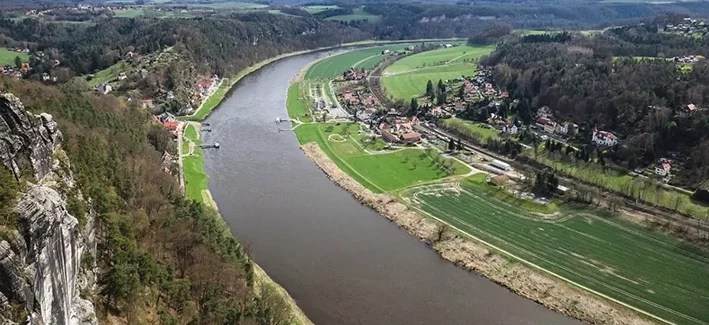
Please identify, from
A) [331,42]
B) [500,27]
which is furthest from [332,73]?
[500,27]

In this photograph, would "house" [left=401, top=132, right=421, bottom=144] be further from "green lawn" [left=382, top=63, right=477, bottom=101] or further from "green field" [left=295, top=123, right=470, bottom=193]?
"green lawn" [left=382, top=63, right=477, bottom=101]

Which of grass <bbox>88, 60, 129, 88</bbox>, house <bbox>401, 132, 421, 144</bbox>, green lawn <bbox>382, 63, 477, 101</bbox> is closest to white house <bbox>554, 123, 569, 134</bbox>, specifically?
house <bbox>401, 132, 421, 144</bbox>

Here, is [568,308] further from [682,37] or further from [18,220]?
[682,37]

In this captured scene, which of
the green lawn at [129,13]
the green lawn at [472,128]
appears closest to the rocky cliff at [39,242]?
the green lawn at [472,128]

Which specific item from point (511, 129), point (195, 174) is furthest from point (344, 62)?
point (195, 174)

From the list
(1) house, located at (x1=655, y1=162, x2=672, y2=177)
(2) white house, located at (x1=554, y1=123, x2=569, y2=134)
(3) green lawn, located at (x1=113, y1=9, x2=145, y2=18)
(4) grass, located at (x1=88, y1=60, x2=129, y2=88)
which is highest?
(3) green lawn, located at (x1=113, y1=9, x2=145, y2=18)

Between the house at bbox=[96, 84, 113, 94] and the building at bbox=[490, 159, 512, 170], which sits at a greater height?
the house at bbox=[96, 84, 113, 94]
